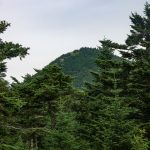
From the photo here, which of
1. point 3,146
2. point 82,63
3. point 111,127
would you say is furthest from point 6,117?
point 82,63

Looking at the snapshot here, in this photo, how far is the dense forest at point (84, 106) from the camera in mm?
23469

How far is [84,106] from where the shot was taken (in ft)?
125

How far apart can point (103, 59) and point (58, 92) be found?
28.1ft

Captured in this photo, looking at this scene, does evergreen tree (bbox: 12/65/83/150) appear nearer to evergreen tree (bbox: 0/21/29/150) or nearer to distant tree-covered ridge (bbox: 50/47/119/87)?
evergreen tree (bbox: 0/21/29/150)

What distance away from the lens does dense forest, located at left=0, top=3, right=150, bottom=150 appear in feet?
77.0

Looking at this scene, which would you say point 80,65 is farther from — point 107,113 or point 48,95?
point 107,113

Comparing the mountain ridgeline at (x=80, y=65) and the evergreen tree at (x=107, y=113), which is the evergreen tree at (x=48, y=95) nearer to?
the evergreen tree at (x=107, y=113)

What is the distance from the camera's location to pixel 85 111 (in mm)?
38344

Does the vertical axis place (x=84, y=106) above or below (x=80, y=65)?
below

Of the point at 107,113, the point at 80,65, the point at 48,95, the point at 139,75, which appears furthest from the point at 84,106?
the point at 80,65

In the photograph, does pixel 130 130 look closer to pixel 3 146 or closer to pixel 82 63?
pixel 3 146

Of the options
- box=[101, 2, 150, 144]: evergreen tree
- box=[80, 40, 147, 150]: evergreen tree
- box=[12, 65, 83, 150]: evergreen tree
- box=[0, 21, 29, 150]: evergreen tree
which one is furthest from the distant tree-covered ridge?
box=[0, 21, 29, 150]: evergreen tree

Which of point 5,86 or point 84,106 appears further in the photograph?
point 84,106

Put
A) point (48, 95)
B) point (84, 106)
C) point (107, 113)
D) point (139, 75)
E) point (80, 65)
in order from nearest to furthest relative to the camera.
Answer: point (107, 113) → point (139, 75) → point (48, 95) → point (84, 106) → point (80, 65)
